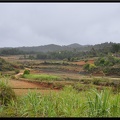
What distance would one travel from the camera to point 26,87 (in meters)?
3.04

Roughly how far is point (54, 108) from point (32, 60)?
0.78 meters

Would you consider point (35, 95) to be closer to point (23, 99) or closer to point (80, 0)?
point (23, 99)

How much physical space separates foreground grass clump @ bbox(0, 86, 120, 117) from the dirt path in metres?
0.06

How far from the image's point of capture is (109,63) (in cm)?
326

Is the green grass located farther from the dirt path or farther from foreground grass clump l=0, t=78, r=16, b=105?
foreground grass clump l=0, t=78, r=16, b=105

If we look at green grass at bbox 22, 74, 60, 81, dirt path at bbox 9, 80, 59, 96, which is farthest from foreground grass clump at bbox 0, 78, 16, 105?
green grass at bbox 22, 74, 60, 81

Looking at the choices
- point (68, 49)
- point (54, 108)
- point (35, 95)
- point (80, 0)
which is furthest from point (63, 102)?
point (80, 0)

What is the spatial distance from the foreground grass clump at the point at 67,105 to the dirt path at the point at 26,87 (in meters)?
0.06

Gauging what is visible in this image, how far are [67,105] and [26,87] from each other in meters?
0.66

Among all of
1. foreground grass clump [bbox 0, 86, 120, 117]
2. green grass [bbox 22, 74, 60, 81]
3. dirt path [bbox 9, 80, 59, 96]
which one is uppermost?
green grass [bbox 22, 74, 60, 81]

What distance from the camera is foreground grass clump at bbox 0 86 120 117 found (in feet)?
8.09

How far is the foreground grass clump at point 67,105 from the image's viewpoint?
247 cm

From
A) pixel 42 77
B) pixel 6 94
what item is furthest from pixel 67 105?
pixel 6 94

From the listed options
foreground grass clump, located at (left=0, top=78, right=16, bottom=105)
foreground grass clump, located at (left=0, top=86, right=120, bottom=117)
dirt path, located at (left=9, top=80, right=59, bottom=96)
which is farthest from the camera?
foreground grass clump, located at (left=0, top=78, right=16, bottom=105)
